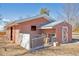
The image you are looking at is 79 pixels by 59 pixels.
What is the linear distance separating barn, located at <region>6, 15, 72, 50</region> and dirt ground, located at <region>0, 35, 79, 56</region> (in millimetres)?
70

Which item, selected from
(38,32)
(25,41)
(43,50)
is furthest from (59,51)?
(25,41)

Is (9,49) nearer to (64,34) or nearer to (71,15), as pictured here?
(64,34)

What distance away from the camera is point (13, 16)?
11500mm

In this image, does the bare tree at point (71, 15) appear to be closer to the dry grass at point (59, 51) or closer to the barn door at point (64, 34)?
the barn door at point (64, 34)

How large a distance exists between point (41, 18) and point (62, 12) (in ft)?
1.17

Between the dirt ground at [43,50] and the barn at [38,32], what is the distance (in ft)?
0.23

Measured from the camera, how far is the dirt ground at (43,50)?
37.6 ft

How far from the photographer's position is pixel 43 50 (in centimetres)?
1148

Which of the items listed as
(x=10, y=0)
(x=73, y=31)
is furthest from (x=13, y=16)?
(x=73, y=31)

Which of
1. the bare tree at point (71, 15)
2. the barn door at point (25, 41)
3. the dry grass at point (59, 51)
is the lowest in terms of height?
the dry grass at point (59, 51)

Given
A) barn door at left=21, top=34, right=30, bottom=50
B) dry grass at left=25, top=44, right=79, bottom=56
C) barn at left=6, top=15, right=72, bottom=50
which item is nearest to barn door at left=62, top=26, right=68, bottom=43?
barn at left=6, top=15, right=72, bottom=50

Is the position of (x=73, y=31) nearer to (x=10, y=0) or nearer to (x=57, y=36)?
(x=57, y=36)

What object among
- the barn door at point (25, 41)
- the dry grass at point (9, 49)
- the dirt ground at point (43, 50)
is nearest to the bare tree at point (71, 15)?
the dirt ground at point (43, 50)

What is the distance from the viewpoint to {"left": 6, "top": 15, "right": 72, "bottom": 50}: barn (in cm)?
1147
